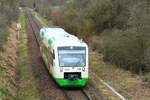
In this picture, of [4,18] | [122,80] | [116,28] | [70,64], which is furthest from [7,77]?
[116,28]

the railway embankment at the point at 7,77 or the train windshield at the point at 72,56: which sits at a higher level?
the train windshield at the point at 72,56

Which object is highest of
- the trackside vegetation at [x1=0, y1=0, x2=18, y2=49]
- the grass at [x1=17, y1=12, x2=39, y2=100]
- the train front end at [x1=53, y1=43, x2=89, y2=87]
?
the trackside vegetation at [x1=0, y1=0, x2=18, y2=49]

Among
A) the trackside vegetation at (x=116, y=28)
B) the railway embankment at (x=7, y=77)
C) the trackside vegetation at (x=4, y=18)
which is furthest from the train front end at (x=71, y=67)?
the trackside vegetation at (x=4, y=18)

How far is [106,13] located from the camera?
1683 inches

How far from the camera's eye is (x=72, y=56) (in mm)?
23719

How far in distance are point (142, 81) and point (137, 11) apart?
6.04 m

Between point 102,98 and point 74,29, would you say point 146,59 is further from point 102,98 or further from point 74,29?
point 74,29

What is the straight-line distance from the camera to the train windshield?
76.5 feet

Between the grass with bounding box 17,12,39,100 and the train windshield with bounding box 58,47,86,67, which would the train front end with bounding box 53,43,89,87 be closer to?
the train windshield with bounding box 58,47,86,67

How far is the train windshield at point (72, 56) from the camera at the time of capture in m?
23.3

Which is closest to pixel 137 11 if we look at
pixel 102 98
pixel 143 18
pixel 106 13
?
pixel 143 18

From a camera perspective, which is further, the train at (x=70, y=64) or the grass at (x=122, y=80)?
the train at (x=70, y=64)

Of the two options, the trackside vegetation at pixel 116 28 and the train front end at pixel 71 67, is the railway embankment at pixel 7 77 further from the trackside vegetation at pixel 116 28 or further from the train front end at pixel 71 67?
the trackside vegetation at pixel 116 28

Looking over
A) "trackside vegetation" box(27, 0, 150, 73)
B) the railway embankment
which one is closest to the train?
the railway embankment
